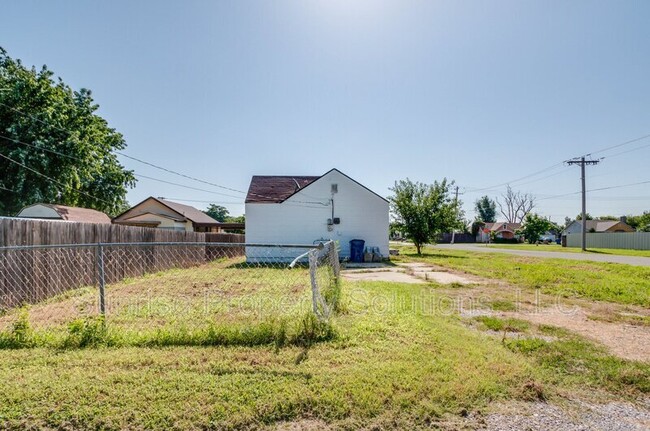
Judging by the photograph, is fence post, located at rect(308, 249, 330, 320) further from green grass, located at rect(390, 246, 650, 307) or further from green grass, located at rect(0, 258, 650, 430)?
green grass, located at rect(390, 246, 650, 307)

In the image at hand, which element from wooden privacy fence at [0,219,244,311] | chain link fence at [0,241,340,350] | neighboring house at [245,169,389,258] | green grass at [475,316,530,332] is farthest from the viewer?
neighboring house at [245,169,389,258]

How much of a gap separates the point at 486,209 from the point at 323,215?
68047mm

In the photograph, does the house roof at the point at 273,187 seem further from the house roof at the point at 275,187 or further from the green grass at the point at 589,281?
the green grass at the point at 589,281

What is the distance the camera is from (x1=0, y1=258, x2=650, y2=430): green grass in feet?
8.28

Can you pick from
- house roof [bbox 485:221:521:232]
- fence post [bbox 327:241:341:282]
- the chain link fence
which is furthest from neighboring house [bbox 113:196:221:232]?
house roof [bbox 485:221:521:232]

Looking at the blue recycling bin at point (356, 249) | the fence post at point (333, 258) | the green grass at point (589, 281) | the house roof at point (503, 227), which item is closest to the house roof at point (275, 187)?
the blue recycling bin at point (356, 249)

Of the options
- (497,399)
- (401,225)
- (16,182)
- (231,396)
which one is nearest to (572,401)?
(497,399)

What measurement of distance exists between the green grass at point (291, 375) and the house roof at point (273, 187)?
1342 cm

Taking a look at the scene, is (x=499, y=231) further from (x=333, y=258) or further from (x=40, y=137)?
(x=40, y=137)

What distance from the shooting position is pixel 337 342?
4.04m

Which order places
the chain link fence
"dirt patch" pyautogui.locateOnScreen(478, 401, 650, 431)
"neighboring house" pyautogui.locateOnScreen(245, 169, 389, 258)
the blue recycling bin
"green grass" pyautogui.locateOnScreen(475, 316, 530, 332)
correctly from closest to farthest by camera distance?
"dirt patch" pyautogui.locateOnScreen(478, 401, 650, 431) < the chain link fence < "green grass" pyautogui.locateOnScreen(475, 316, 530, 332) < the blue recycling bin < "neighboring house" pyautogui.locateOnScreen(245, 169, 389, 258)

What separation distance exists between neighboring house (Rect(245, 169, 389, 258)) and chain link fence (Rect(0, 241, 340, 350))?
6.06m

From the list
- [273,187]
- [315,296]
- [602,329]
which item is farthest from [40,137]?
[602,329]

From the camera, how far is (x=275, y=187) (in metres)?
19.4
